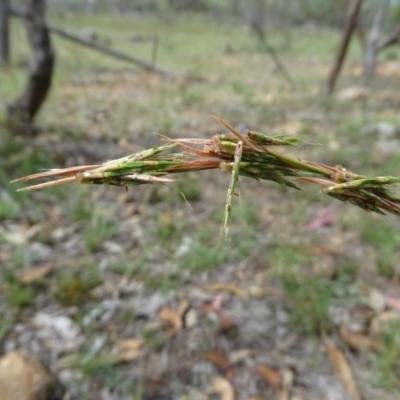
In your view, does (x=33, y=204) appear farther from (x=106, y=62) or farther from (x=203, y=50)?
(x=203, y=50)

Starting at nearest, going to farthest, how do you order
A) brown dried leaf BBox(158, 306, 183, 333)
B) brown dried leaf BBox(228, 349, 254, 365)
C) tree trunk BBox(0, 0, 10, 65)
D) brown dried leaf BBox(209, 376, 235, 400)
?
brown dried leaf BBox(209, 376, 235, 400) < brown dried leaf BBox(228, 349, 254, 365) < brown dried leaf BBox(158, 306, 183, 333) < tree trunk BBox(0, 0, 10, 65)

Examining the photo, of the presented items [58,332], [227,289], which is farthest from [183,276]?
[58,332]

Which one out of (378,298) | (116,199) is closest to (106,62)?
(116,199)

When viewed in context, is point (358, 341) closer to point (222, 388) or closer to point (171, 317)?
point (222, 388)

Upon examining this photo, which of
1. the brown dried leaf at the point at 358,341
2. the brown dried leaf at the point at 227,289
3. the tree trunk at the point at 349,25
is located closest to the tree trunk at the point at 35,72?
the brown dried leaf at the point at 227,289

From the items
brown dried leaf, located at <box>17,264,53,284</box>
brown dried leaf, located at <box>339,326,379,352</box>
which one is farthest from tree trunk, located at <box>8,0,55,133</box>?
brown dried leaf, located at <box>339,326,379,352</box>

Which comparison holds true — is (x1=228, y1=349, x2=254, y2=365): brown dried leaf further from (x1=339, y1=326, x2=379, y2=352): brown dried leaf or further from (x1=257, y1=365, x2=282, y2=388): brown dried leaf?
(x1=339, y1=326, x2=379, y2=352): brown dried leaf

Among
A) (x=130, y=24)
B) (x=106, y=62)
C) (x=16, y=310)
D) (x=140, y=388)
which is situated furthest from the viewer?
(x=130, y=24)
